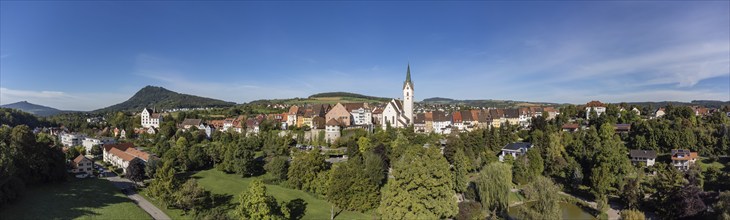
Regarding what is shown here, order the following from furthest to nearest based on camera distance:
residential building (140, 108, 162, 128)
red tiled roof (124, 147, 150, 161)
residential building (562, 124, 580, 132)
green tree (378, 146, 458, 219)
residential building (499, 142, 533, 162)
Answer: residential building (140, 108, 162, 128) → residential building (562, 124, 580, 132) → residential building (499, 142, 533, 162) → red tiled roof (124, 147, 150, 161) → green tree (378, 146, 458, 219)

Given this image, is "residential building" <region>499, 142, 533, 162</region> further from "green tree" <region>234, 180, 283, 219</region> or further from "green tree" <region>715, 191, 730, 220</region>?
"green tree" <region>234, 180, 283, 219</region>

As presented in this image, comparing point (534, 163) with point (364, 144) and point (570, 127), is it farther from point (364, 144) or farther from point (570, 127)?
point (570, 127)

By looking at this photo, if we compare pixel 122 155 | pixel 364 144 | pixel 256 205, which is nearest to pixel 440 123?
pixel 364 144

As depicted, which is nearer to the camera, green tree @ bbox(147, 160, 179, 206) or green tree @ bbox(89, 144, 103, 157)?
green tree @ bbox(147, 160, 179, 206)

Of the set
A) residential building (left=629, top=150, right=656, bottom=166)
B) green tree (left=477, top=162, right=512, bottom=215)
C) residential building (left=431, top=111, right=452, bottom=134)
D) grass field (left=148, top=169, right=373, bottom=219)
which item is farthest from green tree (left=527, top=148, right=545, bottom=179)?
residential building (left=431, top=111, right=452, bottom=134)

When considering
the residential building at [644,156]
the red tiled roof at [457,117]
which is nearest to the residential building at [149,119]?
the red tiled roof at [457,117]

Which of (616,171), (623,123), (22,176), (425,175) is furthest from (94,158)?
(623,123)

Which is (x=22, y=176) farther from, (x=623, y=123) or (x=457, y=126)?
(x=623, y=123)
